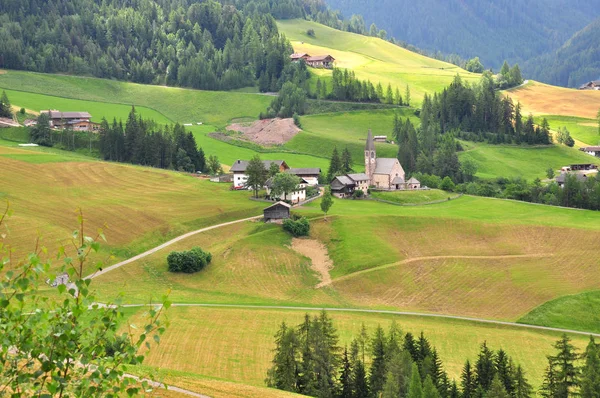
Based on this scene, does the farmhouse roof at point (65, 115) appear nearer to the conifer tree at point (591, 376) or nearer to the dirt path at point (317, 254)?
the dirt path at point (317, 254)

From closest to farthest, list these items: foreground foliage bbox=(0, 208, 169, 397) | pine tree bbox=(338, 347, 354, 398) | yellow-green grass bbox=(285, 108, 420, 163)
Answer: foreground foliage bbox=(0, 208, 169, 397), pine tree bbox=(338, 347, 354, 398), yellow-green grass bbox=(285, 108, 420, 163)

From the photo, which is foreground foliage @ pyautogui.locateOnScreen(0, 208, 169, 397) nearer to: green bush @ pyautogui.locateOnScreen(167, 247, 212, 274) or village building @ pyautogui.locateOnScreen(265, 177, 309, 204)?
green bush @ pyautogui.locateOnScreen(167, 247, 212, 274)

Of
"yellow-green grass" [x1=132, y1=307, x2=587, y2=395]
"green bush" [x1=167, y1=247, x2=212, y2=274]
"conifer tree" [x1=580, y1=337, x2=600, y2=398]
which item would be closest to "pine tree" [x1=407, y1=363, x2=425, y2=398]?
"conifer tree" [x1=580, y1=337, x2=600, y2=398]

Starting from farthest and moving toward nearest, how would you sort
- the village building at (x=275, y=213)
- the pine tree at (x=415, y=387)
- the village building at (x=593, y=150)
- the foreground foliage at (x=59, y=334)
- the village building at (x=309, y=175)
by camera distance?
the village building at (x=593, y=150) < the village building at (x=309, y=175) < the village building at (x=275, y=213) < the pine tree at (x=415, y=387) < the foreground foliage at (x=59, y=334)

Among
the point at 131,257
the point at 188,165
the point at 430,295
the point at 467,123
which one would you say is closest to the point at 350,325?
the point at 430,295

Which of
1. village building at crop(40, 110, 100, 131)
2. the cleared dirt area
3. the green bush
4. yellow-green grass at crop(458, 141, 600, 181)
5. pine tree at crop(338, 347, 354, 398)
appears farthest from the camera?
the cleared dirt area

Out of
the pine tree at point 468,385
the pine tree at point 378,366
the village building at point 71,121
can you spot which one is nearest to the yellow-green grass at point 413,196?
the pine tree at point 378,366

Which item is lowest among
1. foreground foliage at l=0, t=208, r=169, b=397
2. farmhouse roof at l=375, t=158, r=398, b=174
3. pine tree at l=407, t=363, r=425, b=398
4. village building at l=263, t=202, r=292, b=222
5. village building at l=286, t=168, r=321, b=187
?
pine tree at l=407, t=363, r=425, b=398
